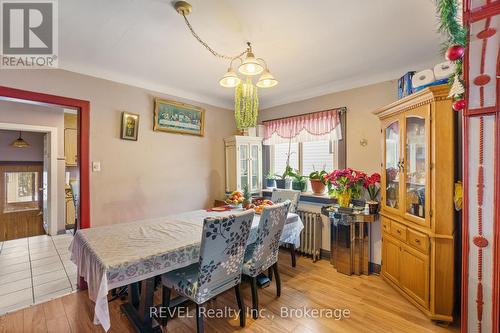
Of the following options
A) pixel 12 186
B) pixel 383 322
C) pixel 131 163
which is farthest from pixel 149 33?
pixel 12 186

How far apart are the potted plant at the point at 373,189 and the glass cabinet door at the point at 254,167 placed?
5.77ft

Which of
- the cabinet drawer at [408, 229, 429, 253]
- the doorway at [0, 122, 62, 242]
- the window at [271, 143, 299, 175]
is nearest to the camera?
the cabinet drawer at [408, 229, 429, 253]

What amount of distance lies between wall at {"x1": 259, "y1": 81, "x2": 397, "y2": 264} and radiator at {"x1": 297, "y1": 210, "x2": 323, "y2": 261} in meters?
0.10

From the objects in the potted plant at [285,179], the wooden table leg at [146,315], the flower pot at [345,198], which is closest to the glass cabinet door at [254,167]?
Answer: the potted plant at [285,179]

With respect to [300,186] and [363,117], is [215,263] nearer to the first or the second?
[300,186]

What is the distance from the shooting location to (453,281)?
1.83m

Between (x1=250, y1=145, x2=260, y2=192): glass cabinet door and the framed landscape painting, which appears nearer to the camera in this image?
the framed landscape painting

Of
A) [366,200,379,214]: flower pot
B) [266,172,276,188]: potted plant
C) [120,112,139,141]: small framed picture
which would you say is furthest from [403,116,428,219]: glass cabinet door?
[120,112,139,141]: small framed picture

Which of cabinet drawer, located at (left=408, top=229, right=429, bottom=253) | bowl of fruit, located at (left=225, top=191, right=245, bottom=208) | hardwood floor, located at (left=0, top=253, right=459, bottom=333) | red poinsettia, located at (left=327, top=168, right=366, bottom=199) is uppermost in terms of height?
red poinsettia, located at (left=327, top=168, right=366, bottom=199)

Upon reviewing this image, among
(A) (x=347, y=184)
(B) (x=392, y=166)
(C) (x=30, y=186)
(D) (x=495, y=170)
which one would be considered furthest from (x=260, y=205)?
(C) (x=30, y=186)

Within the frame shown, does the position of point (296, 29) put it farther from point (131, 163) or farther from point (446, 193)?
point (131, 163)

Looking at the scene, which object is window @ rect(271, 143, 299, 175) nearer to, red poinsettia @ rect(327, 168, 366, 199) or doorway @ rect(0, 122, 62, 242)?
red poinsettia @ rect(327, 168, 366, 199)

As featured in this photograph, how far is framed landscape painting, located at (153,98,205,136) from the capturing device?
3.14 m

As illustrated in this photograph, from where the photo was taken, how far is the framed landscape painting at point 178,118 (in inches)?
124
